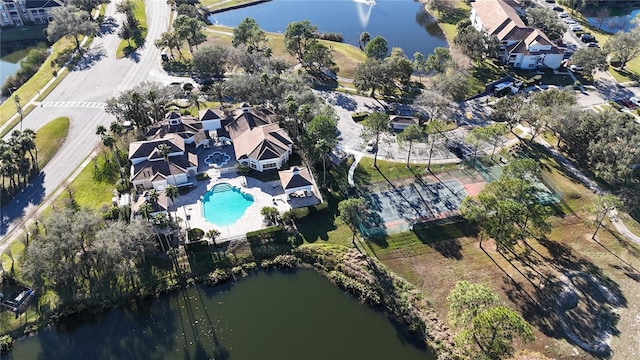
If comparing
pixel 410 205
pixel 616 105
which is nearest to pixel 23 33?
pixel 410 205

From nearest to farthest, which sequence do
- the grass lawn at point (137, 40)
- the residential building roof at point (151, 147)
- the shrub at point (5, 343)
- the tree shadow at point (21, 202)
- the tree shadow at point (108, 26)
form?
the shrub at point (5, 343), the tree shadow at point (21, 202), the residential building roof at point (151, 147), the grass lawn at point (137, 40), the tree shadow at point (108, 26)

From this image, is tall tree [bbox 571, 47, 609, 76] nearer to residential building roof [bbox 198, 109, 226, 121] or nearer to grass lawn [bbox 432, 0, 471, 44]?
grass lawn [bbox 432, 0, 471, 44]

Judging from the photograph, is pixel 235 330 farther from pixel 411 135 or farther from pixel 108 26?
pixel 108 26

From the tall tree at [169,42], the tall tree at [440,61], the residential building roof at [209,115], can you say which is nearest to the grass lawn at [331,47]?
the tall tree at [169,42]

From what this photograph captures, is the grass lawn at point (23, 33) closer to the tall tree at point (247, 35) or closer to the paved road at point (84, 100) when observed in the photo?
the paved road at point (84, 100)

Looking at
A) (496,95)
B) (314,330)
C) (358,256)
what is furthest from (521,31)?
(314,330)
